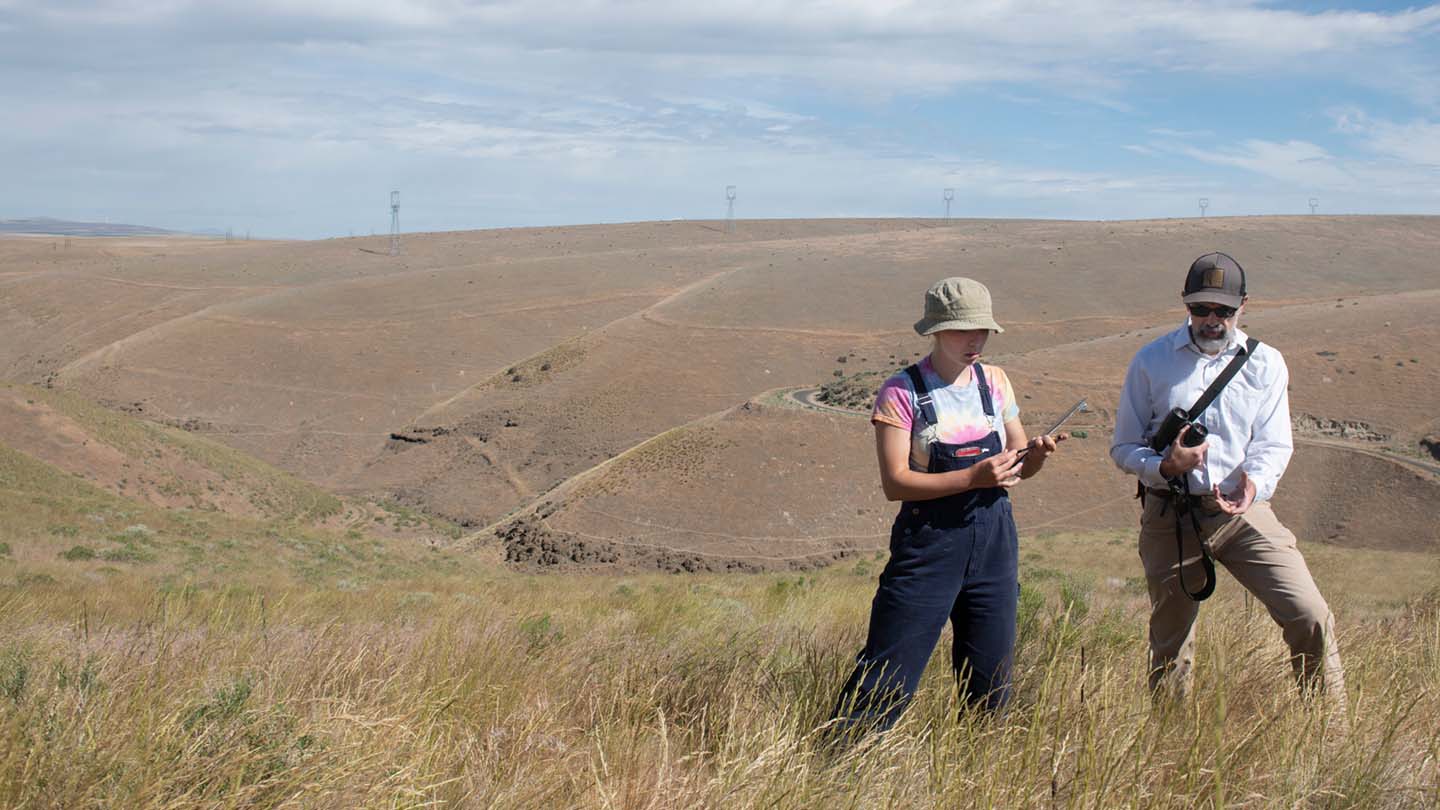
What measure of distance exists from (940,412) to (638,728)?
1465 millimetres

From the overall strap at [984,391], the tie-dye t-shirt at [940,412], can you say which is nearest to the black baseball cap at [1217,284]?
the overall strap at [984,391]

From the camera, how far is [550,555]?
30.5 m

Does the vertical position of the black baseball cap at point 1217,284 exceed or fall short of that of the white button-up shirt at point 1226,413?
it exceeds it

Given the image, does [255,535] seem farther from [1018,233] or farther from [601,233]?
[601,233]

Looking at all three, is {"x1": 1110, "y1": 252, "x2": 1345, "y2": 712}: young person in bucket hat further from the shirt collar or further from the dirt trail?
the dirt trail

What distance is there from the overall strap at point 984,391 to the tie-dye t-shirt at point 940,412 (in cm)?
2

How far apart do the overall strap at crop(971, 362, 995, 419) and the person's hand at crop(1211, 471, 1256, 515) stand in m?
1.01

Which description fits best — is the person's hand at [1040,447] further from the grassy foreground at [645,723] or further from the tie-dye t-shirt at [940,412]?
the grassy foreground at [645,723]

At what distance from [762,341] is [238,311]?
33.4 metres

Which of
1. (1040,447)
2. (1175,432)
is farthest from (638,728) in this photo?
(1175,432)

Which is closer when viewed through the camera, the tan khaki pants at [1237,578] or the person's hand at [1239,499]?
the tan khaki pants at [1237,578]

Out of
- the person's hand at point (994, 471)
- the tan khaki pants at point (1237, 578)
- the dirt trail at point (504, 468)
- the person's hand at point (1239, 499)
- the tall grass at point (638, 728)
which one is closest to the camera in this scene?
the tall grass at point (638, 728)

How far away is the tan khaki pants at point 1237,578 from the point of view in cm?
420

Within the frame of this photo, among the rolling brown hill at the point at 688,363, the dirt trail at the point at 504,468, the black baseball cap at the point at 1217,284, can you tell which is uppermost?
the black baseball cap at the point at 1217,284
